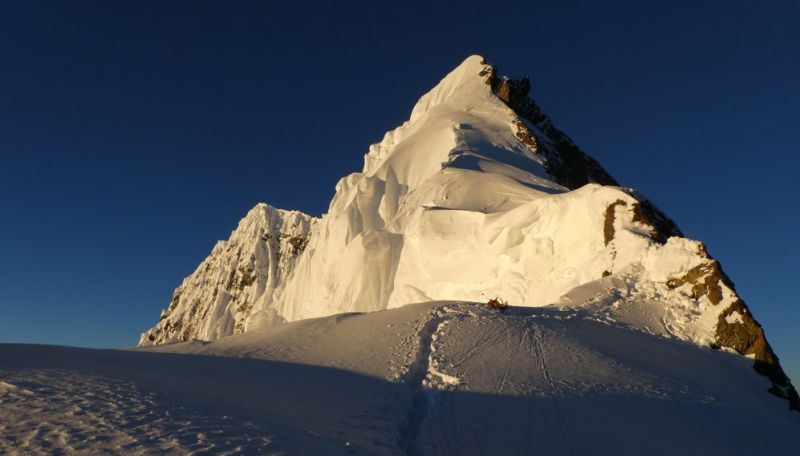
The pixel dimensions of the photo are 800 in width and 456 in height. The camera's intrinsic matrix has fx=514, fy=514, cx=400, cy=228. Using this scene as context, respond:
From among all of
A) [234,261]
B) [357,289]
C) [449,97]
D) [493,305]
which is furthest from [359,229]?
[234,261]

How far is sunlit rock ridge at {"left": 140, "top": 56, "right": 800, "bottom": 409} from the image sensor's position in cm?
1733

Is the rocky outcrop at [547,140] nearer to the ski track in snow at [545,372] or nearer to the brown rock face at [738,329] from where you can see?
the brown rock face at [738,329]

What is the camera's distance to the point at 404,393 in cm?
1036

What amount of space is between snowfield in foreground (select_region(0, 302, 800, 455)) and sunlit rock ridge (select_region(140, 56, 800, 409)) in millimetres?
2266

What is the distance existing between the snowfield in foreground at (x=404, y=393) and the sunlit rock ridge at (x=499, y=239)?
227cm

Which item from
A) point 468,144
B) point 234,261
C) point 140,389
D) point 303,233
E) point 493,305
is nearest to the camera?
point 140,389

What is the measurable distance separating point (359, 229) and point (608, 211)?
26537 millimetres

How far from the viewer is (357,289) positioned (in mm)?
40094

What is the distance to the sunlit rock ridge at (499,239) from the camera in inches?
682

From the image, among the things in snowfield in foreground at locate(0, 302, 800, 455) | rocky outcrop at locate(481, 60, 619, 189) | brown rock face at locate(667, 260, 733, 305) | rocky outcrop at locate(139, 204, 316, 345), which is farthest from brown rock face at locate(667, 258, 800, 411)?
rocky outcrop at locate(139, 204, 316, 345)

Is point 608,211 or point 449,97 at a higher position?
point 449,97

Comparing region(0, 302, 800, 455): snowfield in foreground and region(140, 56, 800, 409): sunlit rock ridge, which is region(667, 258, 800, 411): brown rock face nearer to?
region(140, 56, 800, 409): sunlit rock ridge

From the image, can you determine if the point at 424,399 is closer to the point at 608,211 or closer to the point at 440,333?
the point at 440,333

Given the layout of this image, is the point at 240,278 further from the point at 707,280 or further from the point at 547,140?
the point at 707,280
